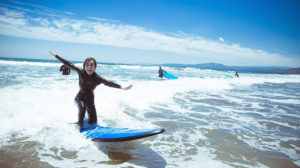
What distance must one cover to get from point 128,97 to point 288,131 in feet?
21.4

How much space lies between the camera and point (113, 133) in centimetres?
379

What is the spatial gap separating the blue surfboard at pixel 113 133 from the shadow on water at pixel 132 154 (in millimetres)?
219

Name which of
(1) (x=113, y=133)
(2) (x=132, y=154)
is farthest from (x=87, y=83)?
(2) (x=132, y=154)

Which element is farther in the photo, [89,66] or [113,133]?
[89,66]

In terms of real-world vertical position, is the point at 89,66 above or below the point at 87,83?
above

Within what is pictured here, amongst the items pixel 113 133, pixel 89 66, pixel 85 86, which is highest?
pixel 89 66

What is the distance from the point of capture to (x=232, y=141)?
4.32 m

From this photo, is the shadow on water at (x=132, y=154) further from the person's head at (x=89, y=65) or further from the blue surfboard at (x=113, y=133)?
the person's head at (x=89, y=65)

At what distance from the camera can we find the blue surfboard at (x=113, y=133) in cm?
327

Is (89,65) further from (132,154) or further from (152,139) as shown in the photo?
(152,139)

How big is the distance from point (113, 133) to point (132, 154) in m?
0.62

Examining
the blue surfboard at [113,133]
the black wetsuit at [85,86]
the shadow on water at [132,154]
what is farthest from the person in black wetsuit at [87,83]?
the shadow on water at [132,154]

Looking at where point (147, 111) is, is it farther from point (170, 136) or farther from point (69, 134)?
point (69, 134)

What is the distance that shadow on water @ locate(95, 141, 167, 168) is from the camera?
3.21m
